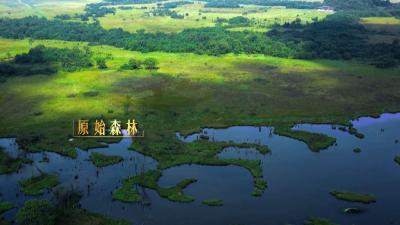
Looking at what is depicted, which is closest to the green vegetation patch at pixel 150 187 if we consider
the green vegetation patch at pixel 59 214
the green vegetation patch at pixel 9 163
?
the green vegetation patch at pixel 59 214

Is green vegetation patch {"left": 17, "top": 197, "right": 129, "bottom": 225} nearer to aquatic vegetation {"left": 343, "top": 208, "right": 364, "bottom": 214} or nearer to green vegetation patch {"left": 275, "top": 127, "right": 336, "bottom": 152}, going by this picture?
aquatic vegetation {"left": 343, "top": 208, "right": 364, "bottom": 214}

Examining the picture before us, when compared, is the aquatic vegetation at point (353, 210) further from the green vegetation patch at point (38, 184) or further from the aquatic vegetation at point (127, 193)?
the green vegetation patch at point (38, 184)

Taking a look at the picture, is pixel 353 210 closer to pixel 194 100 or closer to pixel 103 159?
pixel 103 159

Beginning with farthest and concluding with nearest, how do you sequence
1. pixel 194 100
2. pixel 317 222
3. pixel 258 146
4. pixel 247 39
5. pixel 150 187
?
1. pixel 247 39
2. pixel 194 100
3. pixel 258 146
4. pixel 150 187
5. pixel 317 222

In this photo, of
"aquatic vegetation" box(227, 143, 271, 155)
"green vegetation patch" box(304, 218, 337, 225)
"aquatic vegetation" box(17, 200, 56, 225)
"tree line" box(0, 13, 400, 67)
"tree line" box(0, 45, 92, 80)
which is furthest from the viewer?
"tree line" box(0, 13, 400, 67)

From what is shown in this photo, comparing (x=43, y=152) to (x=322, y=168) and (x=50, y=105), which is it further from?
(x=322, y=168)

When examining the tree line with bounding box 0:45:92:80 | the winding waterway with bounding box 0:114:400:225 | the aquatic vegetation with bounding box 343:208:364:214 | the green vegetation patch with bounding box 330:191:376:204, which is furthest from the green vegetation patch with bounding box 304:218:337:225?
the tree line with bounding box 0:45:92:80

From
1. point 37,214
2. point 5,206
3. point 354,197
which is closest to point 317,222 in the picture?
point 354,197
